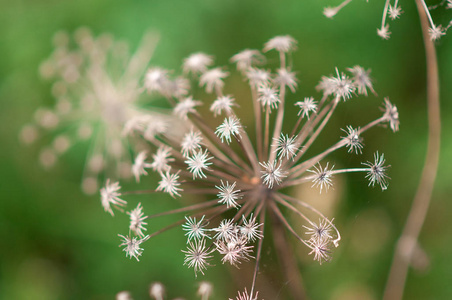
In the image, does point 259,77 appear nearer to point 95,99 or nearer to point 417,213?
point 417,213

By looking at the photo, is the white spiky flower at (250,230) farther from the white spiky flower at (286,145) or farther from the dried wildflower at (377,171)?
the dried wildflower at (377,171)

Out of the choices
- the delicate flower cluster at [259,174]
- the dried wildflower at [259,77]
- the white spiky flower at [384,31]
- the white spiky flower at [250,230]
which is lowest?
the white spiky flower at [250,230]

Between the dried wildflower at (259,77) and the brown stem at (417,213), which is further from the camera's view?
the brown stem at (417,213)

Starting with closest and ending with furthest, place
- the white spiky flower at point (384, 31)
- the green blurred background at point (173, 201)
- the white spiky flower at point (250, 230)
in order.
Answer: the white spiky flower at point (250, 230) < the white spiky flower at point (384, 31) < the green blurred background at point (173, 201)

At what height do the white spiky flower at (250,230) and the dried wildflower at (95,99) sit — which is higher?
the dried wildflower at (95,99)

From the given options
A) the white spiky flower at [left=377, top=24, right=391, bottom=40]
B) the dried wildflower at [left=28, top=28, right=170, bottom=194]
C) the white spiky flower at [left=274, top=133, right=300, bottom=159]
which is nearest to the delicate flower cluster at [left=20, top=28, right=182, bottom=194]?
the dried wildflower at [left=28, top=28, right=170, bottom=194]

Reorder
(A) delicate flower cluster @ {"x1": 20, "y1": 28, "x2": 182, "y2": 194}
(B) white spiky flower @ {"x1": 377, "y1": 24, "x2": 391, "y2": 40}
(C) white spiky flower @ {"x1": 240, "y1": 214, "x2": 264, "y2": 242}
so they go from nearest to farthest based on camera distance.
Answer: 1. (C) white spiky flower @ {"x1": 240, "y1": 214, "x2": 264, "y2": 242}
2. (B) white spiky flower @ {"x1": 377, "y1": 24, "x2": 391, "y2": 40}
3. (A) delicate flower cluster @ {"x1": 20, "y1": 28, "x2": 182, "y2": 194}

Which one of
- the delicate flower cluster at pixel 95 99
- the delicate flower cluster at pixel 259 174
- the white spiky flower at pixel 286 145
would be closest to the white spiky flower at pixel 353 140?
the delicate flower cluster at pixel 259 174

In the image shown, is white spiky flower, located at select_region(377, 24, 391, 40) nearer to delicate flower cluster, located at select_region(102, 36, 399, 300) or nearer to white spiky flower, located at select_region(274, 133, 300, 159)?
delicate flower cluster, located at select_region(102, 36, 399, 300)
